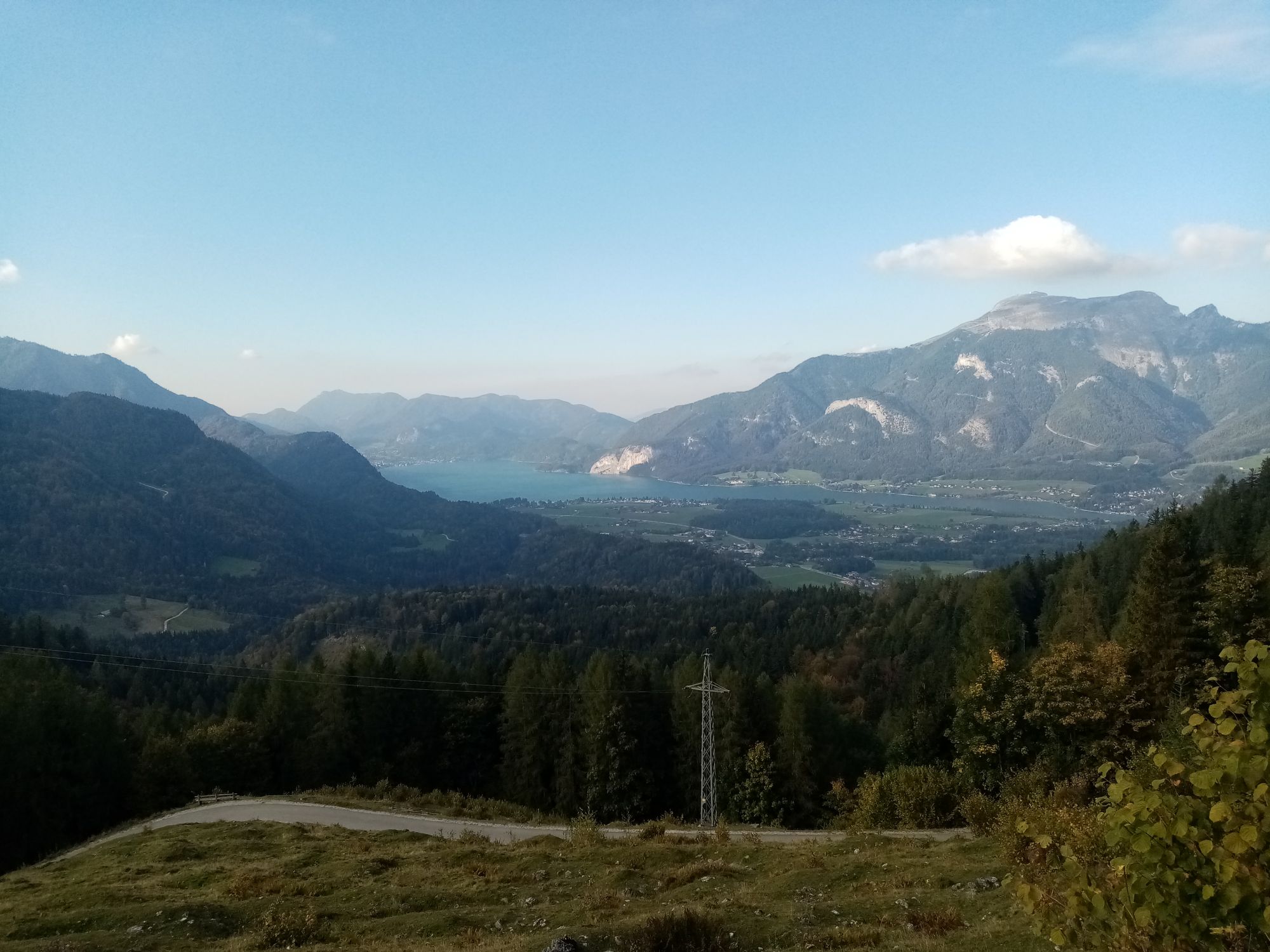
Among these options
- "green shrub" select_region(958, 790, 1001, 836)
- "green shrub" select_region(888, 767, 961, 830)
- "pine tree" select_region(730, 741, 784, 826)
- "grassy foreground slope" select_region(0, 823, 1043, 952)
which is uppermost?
"grassy foreground slope" select_region(0, 823, 1043, 952)

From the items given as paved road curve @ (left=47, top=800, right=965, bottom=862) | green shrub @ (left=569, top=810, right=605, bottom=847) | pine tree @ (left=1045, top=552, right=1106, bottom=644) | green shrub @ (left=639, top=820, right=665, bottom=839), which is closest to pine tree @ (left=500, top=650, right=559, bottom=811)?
paved road curve @ (left=47, top=800, right=965, bottom=862)

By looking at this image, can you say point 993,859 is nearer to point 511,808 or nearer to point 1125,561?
point 511,808

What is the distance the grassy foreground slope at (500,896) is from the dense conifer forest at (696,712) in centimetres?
1355

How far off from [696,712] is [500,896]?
116 feet

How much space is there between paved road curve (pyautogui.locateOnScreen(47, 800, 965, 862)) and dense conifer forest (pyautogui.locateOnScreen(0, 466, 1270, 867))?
9.27 meters

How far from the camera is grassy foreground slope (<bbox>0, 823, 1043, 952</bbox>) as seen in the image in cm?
1345

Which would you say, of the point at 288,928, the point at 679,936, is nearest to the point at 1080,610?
the point at 679,936

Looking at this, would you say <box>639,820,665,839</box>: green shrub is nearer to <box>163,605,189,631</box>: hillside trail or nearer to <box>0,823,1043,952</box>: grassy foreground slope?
<box>0,823,1043,952</box>: grassy foreground slope

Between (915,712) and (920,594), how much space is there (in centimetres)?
5479

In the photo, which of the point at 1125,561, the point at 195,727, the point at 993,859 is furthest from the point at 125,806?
the point at 1125,561

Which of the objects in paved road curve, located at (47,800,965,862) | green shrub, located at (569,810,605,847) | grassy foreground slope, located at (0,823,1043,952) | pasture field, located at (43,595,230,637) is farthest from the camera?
pasture field, located at (43,595,230,637)

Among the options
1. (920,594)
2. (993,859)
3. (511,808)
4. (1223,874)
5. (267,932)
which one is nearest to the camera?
(1223,874)

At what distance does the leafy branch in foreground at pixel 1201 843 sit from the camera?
5098mm

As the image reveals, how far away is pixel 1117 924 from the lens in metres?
6.05
